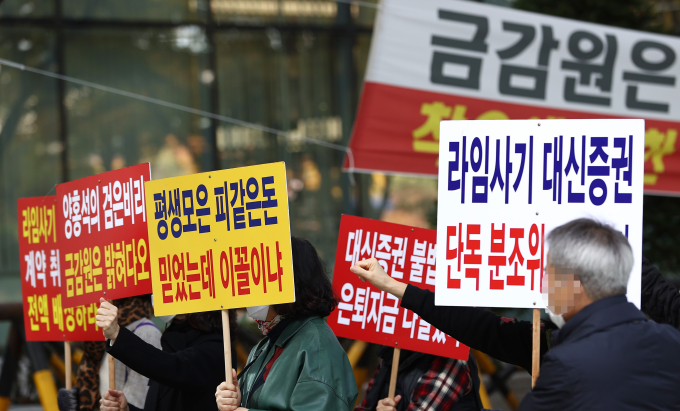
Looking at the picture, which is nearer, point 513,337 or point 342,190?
point 513,337

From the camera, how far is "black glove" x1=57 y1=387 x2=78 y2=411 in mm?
4047

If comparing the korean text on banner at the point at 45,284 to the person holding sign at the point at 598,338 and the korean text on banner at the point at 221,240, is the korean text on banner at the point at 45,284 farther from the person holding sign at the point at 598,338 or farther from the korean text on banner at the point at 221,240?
the person holding sign at the point at 598,338

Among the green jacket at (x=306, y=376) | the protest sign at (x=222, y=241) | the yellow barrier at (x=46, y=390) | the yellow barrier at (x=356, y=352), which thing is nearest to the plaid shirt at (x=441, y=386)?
the green jacket at (x=306, y=376)

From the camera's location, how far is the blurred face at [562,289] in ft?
6.80

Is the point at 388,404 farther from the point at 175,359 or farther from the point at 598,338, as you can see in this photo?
the point at 598,338

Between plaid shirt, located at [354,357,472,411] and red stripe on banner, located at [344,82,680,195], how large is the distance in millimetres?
2842

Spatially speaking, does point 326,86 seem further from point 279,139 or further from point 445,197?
point 445,197

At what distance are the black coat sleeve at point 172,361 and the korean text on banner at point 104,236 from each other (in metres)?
0.35

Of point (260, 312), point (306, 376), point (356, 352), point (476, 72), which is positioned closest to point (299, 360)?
point (306, 376)

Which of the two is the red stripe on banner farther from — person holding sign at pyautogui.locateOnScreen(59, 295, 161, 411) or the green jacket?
the green jacket

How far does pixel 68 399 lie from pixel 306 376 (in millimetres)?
2024

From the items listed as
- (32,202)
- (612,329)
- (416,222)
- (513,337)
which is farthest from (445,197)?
(416,222)

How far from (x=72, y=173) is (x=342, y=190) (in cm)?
319

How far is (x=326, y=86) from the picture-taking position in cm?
919
